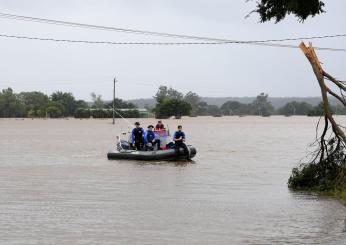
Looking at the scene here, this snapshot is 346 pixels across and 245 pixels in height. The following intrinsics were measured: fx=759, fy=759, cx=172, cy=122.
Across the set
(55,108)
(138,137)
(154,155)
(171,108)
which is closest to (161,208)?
(154,155)

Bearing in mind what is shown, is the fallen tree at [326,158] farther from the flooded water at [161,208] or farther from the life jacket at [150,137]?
the life jacket at [150,137]

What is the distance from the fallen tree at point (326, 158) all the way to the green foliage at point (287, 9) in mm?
3605

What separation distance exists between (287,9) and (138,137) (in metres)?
21.1

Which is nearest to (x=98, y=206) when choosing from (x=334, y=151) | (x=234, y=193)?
(x=234, y=193)

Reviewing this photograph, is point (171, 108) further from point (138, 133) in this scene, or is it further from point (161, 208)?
point (161, 208)

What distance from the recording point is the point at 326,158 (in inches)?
800

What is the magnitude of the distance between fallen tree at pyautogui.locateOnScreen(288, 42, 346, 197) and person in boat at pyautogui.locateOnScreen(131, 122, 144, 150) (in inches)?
469

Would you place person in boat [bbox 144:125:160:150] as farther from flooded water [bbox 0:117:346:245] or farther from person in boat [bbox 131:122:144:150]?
flooded water [bbox 0:117:346:245]

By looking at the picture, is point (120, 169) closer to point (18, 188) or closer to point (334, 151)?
point (18, 188)

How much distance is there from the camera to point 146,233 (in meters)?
15.2

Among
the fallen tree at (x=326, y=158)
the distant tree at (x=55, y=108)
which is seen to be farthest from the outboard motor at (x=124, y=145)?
the distant tree at (x=55, y=108)

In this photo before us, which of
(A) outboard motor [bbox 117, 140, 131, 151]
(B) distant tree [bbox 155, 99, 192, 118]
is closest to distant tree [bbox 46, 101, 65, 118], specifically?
(B) distant tree [bbox 155, 99, 192, 118]

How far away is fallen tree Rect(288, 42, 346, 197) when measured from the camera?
17.4m

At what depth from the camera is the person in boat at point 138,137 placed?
33375mm
